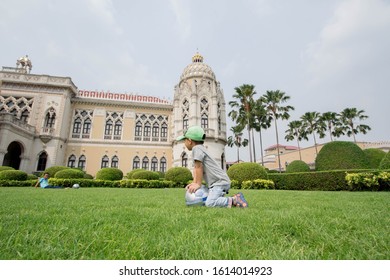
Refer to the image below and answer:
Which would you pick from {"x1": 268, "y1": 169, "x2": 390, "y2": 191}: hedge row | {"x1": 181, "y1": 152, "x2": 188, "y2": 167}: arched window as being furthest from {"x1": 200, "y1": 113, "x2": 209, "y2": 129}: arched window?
{"x1": 268, "y1": 169, "x2": 390, "y2": 191}: hedge row

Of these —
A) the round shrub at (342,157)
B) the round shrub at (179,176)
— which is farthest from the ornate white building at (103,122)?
the round shrub at (342,157)

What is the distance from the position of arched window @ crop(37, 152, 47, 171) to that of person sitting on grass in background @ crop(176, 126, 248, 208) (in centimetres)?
2897

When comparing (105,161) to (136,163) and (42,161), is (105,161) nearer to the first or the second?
(136,163)

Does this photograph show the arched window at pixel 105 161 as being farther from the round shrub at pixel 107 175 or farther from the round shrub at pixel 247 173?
the round shrub at pixel 247 173

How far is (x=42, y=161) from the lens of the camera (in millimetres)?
25297

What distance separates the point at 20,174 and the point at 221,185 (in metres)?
19.2

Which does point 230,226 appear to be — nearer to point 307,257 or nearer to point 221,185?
point 307,257

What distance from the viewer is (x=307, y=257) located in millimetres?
1354

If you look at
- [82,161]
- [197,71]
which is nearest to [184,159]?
[197,71]

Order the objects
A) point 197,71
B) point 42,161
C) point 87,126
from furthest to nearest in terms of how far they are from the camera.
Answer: point 197,71
point 87,126
point 42,161

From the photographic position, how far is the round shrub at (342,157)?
55.0 ft

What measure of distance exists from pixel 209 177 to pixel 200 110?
81.8 ft

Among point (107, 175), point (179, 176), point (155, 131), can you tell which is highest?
point (155, 131)

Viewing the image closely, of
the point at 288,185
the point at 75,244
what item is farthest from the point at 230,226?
the point at 288,185
